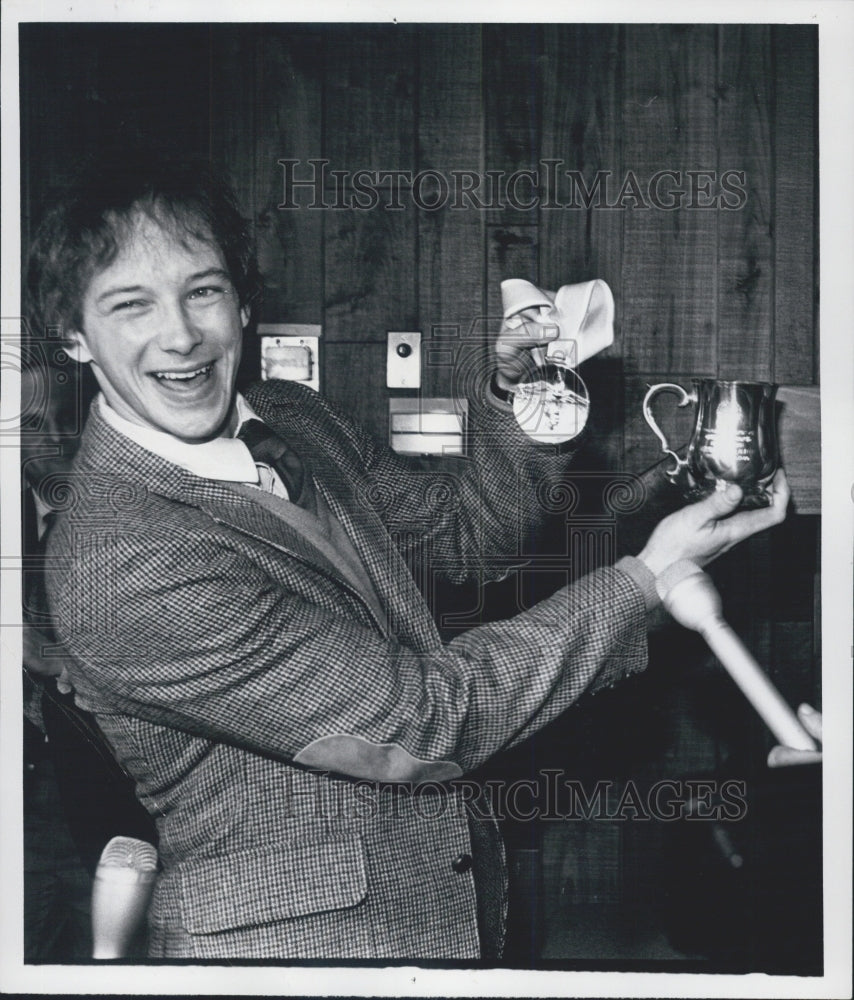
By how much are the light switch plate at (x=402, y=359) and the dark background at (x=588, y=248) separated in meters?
0.01

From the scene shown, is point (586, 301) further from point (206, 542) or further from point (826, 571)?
point (206, 542)

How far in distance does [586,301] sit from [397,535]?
43cm

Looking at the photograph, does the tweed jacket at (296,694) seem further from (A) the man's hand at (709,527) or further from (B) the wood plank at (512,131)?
(B) the wood plank at (512,131)

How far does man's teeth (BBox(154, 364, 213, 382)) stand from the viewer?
1402 millimetres

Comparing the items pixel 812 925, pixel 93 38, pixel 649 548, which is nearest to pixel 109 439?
pixel 93 38

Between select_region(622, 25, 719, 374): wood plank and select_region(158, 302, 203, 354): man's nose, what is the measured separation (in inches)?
24.0

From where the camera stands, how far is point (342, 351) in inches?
59.7

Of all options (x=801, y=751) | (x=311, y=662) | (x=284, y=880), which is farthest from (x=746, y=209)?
(x=284, y=880)

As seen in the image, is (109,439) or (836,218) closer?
(109,439)

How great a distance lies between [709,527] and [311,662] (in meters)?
0.60

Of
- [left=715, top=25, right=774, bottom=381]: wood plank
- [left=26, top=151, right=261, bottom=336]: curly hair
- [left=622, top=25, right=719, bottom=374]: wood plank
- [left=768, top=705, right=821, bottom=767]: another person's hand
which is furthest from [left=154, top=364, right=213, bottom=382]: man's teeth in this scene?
[left=768, top=705, right=821, bottom=767]: another person's hand

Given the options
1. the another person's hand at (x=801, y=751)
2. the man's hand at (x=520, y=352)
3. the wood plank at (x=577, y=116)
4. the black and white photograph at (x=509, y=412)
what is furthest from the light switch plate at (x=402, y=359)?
the another person's hand at (x=801, y=751)

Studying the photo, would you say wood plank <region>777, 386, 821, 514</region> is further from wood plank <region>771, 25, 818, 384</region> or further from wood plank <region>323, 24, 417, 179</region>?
wood plank <region>323, 24, 417, 179</region>

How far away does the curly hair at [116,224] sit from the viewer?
1.42m
